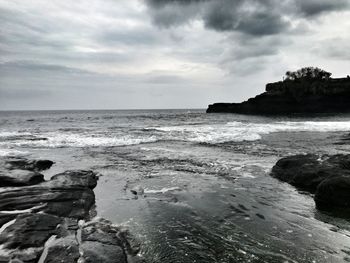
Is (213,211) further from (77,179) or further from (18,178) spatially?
(18,178)

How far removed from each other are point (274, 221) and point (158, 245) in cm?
297

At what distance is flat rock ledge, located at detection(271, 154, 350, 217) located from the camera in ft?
27.4

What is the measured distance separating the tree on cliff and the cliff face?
7.61ft

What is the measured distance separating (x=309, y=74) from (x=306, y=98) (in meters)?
10.0

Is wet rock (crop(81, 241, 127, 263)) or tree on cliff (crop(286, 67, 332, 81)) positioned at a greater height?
tree on cliff (crop(286, 67, 332, 81))

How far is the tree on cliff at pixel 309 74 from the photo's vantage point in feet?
304

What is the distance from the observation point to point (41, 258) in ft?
17.3

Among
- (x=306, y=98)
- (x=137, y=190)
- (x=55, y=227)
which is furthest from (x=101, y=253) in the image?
(x=306, y=98)

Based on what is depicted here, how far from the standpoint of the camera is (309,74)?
9369 centimetres

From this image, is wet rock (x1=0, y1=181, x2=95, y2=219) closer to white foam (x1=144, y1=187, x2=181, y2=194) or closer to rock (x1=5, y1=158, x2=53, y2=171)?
white foam (x1=144, y1=187, x2=181, y2=194)

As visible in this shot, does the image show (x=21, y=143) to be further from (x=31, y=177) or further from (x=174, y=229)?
(x=174, y=229)

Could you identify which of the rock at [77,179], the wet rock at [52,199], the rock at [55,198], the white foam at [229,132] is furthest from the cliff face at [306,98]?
the wet rock at [52,199]

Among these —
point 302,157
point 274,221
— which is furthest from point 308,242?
point 302,157

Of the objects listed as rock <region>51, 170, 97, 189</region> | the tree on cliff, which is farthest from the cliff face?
rock <region>51, 170, 97, 189</region>
